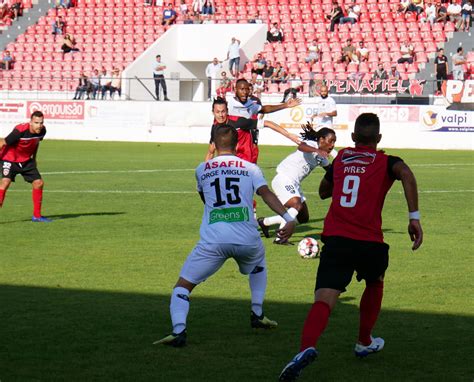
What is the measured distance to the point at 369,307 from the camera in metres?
6.76

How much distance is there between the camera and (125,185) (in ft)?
69.2

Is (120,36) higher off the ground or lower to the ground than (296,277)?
higher

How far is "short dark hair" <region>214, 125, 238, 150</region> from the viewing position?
7.46 m

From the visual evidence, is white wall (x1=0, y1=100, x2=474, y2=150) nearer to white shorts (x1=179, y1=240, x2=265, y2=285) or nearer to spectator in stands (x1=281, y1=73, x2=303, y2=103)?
spectator in stands (x1=281, y1=73, x2=303, y2=103)

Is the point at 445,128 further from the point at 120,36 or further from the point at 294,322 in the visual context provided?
the point at 294,322

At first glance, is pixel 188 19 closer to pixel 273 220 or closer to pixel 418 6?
pixel 418 6

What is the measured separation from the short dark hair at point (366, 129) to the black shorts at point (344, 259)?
742 millimetres

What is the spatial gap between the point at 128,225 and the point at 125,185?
6646 millimetres

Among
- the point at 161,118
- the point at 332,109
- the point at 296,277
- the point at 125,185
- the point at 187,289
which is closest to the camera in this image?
the point at 187,289

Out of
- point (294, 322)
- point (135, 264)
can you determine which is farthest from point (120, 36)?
point (294, 322)

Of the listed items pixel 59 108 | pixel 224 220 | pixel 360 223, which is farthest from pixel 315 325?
pixel 59 108

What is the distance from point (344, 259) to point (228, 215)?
1.20 meters

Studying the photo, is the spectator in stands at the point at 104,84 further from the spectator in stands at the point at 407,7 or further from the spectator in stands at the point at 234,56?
the spectator in stands at the point at 407,7

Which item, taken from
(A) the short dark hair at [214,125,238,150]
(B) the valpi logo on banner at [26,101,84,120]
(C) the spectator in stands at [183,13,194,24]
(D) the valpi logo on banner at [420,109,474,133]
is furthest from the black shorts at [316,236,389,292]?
(C) the spectator in stands at [183,13,194,24]
